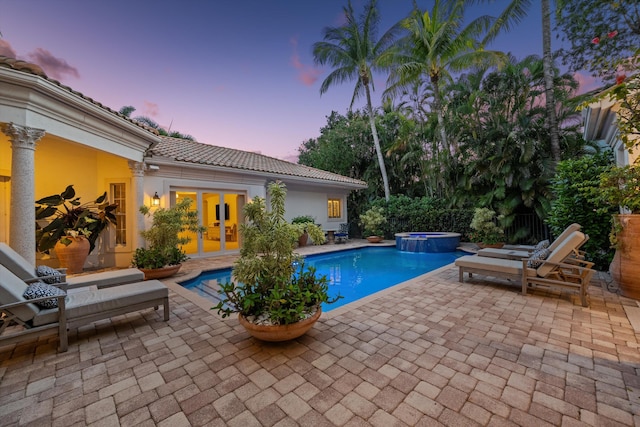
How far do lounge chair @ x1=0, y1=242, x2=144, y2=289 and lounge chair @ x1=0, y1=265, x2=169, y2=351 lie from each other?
39 cm

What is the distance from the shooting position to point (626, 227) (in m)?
4.56

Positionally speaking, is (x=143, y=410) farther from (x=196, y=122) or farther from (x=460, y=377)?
(x=196, y=122)

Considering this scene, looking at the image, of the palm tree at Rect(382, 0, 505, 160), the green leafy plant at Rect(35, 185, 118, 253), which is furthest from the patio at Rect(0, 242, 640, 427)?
the palm tree at Rect(382, 0, 505, 160)

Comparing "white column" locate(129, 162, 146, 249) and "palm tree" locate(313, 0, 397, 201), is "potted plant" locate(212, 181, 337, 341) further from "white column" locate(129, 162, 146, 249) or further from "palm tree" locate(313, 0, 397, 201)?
"palm tree" locate(313, 0, 397, 201)

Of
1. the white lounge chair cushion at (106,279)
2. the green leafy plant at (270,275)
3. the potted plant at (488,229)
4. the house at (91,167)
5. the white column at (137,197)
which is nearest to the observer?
the green leafy plant at (270,275)

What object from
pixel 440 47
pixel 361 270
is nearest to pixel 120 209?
pixel 361 270

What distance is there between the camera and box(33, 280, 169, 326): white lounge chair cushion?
9.86ft

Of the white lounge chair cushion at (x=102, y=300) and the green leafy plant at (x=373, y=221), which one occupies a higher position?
the green leafy plant at (x=373, y=221)

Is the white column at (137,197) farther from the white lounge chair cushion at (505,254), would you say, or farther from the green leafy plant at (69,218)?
the white lounge chair cushion at (505,254)

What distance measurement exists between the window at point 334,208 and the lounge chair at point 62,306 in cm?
1222

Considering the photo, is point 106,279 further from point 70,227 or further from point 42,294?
point 70,227

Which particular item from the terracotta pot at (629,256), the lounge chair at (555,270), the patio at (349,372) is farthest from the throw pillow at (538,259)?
the terracotta pot at (629,256)

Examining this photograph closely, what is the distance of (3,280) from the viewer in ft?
9.23

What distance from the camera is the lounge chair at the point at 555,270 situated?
167 inches
